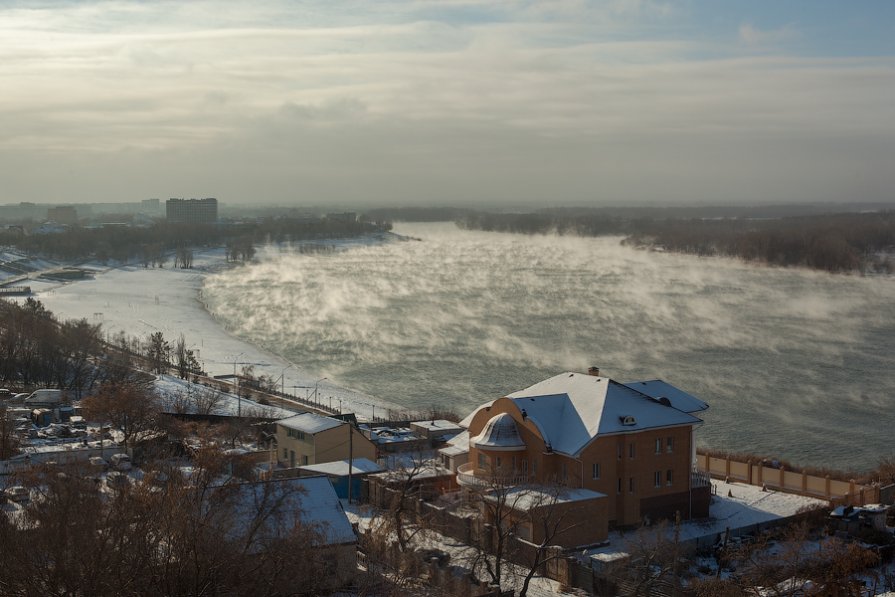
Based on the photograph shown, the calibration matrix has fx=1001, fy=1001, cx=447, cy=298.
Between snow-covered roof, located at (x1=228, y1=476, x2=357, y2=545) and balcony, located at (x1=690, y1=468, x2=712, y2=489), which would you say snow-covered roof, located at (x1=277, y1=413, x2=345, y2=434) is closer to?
snow-covered roof, located at (x1=228, y1=476, x2=357, y2=545)

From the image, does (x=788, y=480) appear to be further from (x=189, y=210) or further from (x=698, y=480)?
(x=189, y=210)

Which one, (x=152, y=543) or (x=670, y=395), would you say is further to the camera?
(x=670, y=395)

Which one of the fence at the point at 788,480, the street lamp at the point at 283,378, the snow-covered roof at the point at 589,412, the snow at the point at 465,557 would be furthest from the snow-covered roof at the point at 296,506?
the street lamp at the point at 283,378

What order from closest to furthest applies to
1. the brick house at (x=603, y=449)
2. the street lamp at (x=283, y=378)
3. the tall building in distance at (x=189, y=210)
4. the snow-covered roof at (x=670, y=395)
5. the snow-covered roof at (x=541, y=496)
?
the snow-covered roof at (x=541, y=496), the brick house at (x=603, y=449), the snow-covered roof at (x=670, y=395), the street lamp at (x=283, y=378), the tall building in distance at (x=189, y=210)

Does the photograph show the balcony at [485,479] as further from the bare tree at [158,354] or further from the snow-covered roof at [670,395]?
the bare tree at [158,354]

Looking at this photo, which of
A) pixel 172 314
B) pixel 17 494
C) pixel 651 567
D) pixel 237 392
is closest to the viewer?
pixel 17 494

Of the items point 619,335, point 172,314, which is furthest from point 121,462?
point 172,314

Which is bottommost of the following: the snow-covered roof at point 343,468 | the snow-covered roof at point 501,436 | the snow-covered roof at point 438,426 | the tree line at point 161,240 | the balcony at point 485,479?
the snow-covered roof at point 438,426
